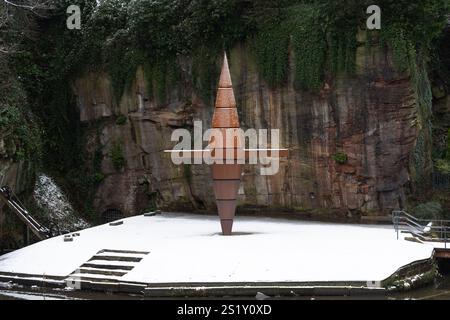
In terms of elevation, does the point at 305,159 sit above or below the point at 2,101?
below

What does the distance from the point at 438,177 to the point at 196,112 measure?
305 inches

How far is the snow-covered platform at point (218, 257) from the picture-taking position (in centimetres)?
1700

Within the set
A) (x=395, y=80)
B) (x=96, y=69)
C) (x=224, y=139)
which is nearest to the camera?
(x=224, y=139)

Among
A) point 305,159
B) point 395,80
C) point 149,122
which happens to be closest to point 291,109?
point 305,159

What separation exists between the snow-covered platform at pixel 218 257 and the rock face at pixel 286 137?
2.02m

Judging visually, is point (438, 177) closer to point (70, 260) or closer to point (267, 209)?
point (267, 209)

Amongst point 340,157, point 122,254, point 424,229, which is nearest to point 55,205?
point 122,254

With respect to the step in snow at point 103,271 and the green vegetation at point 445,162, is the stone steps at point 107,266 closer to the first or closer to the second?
the step in snow at point 103,271

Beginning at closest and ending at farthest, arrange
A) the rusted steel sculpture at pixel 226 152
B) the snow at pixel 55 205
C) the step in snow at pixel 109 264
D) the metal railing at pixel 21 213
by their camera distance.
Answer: the step in snow at pixel 109 264 → the rusted steel sculpture at pixel 226 152 → the metal railing at pixel 21 213 → the snow at pixel 55 205

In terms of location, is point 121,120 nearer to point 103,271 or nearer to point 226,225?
point 226,225

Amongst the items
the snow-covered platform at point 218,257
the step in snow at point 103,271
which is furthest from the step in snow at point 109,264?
the step in snow at point 103,271

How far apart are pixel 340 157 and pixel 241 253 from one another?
260 inches

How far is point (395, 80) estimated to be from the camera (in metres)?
23.1

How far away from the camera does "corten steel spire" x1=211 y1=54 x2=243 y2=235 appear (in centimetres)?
2089
